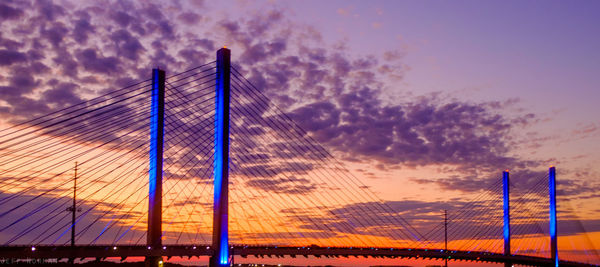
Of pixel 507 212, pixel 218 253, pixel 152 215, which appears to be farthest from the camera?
pixel 507 212

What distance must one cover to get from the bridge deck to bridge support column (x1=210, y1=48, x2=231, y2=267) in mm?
3594

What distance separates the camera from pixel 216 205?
126 ft

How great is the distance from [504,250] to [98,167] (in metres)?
67.0

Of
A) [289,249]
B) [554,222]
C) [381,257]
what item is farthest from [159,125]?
[554,222]

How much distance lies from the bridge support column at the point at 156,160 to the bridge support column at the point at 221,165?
7.48 m

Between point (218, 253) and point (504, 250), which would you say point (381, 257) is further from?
point (218, 253)

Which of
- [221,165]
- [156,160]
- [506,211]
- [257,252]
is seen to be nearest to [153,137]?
[156,160]

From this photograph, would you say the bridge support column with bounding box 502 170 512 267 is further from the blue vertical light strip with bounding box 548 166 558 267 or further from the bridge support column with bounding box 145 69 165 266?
the bridge support column with bounding box 145 69 165 266

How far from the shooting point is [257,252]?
61250mm

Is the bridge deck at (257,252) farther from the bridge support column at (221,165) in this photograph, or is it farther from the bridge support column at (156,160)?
the bridge support column at (221,165)

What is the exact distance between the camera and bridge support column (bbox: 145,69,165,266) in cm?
4562

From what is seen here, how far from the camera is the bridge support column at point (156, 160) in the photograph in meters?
45.6

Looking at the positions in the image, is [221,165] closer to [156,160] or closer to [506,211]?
[156,160]

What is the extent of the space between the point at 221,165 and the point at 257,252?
23.9m
